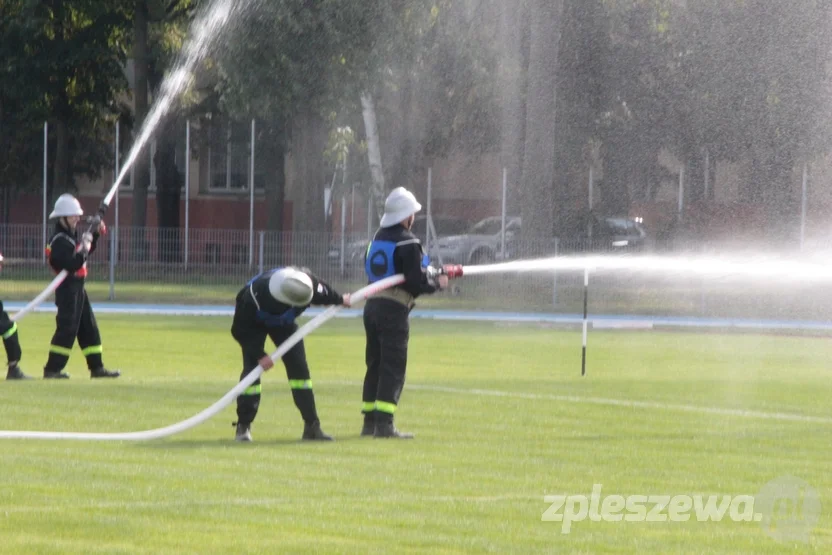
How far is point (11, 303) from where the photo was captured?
32.1 meters

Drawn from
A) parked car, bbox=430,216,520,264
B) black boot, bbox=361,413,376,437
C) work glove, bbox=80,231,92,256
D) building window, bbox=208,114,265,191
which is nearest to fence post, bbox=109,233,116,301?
parked car, bbox=430,216,520,264

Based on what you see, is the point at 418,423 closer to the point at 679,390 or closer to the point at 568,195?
the point at 679,390

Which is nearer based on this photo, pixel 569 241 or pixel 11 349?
pixel 11 349

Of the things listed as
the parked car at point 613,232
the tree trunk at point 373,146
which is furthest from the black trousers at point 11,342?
the tree trunk at point 373,146

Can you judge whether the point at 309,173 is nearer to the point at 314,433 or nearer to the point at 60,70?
the point at 60,70

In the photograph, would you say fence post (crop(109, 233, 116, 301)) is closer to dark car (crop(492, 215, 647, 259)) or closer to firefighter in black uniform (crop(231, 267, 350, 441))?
dark car (crop(492, 215, 647, 259))

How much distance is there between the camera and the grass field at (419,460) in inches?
287

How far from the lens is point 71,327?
14961 millimetres

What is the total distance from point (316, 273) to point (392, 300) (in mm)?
21918

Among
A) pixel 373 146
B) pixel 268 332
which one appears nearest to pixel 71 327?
pixel 268 332

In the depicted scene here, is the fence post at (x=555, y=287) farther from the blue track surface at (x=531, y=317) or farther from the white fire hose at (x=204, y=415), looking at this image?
the white fire hose at (x=204, y=415)

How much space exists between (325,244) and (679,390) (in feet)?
62.3

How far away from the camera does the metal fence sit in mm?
33156

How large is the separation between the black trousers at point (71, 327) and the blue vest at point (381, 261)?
→ 4786 mm
